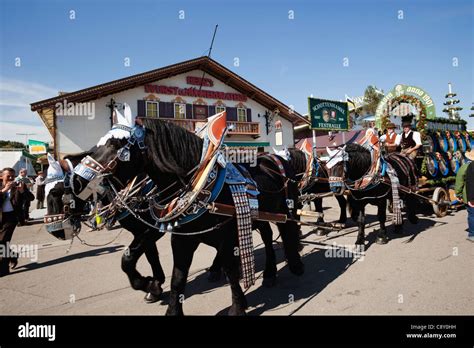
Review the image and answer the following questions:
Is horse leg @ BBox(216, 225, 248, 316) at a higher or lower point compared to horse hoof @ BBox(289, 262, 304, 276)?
higher

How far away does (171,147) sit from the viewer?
304 centimetres

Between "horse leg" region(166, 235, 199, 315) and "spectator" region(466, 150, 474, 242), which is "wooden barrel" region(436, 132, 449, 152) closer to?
"spectator" region(466, 150, 474, 242)

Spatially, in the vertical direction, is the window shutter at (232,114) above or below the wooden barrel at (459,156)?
above

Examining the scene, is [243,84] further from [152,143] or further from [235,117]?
[152,143]

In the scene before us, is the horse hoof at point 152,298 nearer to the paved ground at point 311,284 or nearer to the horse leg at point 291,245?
the paved ground at point 311,284

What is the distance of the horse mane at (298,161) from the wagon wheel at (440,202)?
3.72m

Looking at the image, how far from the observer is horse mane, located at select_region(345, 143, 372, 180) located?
6211mm

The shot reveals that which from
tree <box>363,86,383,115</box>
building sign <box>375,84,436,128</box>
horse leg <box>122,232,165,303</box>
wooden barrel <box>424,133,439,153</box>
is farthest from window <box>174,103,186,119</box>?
tree <box>363,86,383,115</box>

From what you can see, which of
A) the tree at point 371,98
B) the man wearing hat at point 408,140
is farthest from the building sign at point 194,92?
the tree at point 371,98

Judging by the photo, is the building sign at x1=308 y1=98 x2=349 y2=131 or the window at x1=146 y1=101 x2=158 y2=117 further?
the building sign at x1=308 y1=98 x2=349 y2=131

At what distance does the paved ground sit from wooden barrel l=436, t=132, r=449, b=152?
123 inches

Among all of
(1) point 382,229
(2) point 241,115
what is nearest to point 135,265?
(1) point 382,229

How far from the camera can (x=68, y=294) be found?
15.4 feet

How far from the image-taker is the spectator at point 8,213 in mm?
6031
